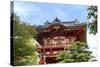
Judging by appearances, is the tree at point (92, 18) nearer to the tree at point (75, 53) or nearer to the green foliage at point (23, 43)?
the tree at point (75, 53)

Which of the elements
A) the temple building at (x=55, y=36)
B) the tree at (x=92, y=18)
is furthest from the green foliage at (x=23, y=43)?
the tree at (x=92, y=18)

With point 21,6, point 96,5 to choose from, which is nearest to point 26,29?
point 21,6

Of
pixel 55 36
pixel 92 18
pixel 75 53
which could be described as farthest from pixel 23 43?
pixel 92 18

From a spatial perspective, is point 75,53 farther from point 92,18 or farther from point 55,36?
point 92,18

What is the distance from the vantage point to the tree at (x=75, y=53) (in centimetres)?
262

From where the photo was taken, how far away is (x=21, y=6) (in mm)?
2404

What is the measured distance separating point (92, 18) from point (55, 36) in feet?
2.08

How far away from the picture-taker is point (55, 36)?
259 cm

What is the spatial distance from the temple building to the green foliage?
0.30ft

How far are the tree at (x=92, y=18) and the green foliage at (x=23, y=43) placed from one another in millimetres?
846

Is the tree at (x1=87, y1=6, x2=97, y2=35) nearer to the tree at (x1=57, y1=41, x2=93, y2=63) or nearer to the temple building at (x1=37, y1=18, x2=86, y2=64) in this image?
the temple building at (x1=37, y1=18, x2=86, y2=64)

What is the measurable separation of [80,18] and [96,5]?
327 millimetres

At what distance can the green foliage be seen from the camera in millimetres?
2371
